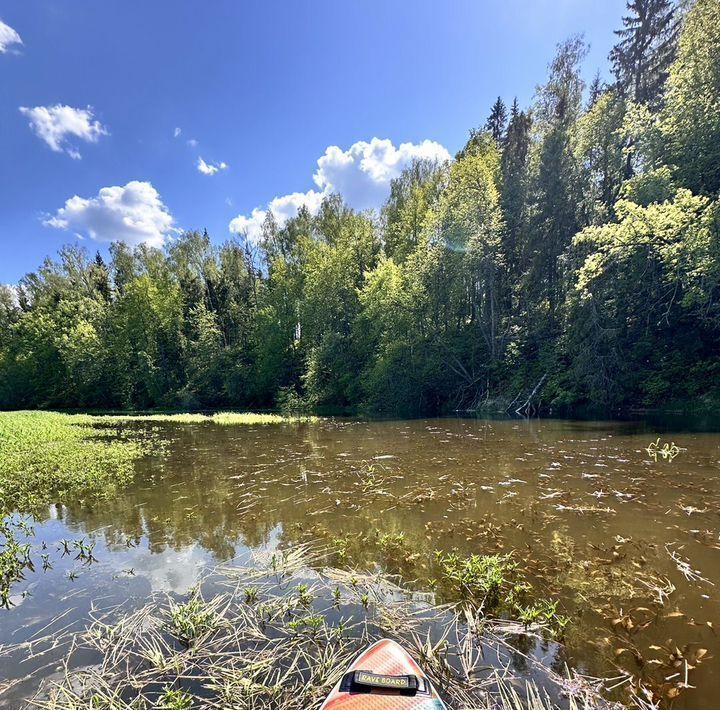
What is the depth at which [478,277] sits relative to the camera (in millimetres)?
30734

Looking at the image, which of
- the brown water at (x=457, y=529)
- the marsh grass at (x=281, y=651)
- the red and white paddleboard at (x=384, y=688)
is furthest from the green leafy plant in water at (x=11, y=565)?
the red and white paddleboard at (x=384, y=688)

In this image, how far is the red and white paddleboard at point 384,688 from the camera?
9.71 feet

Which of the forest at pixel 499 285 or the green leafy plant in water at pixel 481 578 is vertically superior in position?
the forest at pixel 499 285

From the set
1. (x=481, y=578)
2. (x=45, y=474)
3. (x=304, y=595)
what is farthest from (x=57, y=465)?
(x=481, y=578)

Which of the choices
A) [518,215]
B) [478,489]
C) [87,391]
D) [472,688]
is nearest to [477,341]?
[518,215]

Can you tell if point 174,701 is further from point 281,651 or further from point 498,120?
point 498,120

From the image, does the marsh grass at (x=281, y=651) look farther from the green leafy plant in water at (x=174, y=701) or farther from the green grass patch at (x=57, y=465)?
the green grass patch at (x=57, y=465)

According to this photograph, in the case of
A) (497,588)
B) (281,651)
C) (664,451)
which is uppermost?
(664,451)

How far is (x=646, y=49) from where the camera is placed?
3141 centimetres

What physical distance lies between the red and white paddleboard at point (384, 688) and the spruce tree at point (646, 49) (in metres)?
39.7

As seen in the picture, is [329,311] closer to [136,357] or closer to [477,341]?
[477,341]

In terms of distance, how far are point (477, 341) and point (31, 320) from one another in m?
65.5

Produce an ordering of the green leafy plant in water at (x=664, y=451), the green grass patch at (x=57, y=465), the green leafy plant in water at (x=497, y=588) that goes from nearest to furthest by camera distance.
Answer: the green leafy plant in water at (x=497, y=588) < the green grass patch at (x=57, y=465) < the green leafy plant in water at (x=664, y=451)

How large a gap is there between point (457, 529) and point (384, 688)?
4.16 m
